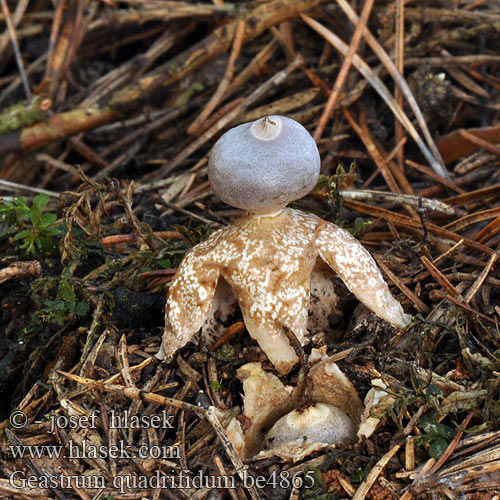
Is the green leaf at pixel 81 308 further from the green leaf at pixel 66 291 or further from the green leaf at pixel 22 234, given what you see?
the green leaf at pixel 22 234

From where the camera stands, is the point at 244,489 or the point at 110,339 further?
the point at 110,339

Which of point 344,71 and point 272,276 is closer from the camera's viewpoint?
point 272,276

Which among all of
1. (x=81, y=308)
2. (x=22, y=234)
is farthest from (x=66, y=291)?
(x=22, y=234)

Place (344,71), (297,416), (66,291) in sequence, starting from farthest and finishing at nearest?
1. (344,71)
2. (66,291)
3. (297,416)

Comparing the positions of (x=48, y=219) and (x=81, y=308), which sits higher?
(x=48, y=219)

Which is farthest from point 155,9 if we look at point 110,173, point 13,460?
point 13,460

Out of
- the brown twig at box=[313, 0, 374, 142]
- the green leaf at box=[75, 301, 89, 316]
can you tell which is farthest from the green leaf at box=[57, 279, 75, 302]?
the brown twig at box=[313, 0, 374, 142]

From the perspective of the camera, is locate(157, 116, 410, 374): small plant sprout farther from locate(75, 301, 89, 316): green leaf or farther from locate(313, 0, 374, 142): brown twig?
locate(313, 0, 374, 142): brown twig

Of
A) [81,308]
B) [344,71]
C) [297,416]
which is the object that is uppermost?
[344,71]

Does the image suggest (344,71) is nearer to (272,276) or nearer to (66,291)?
(272,276)

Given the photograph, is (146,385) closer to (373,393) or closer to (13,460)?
(13,460)

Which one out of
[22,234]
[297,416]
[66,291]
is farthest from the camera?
[22,234]
